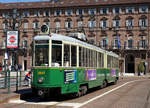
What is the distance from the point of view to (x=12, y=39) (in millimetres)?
15703

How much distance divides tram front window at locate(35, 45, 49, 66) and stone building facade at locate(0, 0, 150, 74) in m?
46.2

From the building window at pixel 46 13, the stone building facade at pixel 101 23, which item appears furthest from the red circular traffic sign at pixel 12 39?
the building window at pixel 46 13

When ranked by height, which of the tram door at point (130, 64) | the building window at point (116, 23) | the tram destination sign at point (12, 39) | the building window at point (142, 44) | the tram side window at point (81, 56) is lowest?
the tram door at point (130, 64)

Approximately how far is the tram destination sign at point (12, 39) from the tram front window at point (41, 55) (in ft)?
10.8

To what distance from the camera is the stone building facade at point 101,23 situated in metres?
59.6

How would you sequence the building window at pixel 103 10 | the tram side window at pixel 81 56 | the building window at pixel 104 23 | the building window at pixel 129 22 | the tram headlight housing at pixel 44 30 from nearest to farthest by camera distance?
1. the tram headlight housing at pixel 44 30
2. the tram side window at pixel 81 56
3. the building window at pixel 129 22
4. the building window at pixel 103 10
5. the building window at pixel 104 23

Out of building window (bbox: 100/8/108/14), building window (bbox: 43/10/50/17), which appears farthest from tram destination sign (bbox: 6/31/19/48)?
→ building window (bbox: 43/10/50/17)

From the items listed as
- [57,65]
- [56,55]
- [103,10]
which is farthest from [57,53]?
[103,10]

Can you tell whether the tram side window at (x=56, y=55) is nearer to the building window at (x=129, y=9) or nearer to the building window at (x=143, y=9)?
the building window at (x=129, y=9)

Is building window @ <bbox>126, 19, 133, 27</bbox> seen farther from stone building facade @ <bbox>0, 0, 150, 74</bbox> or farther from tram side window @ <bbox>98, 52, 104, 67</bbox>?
tram side window @ <bbox>98, 52, 104, 67</bbox>

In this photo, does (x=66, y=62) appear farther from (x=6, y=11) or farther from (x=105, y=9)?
A: (x=6, y=11)

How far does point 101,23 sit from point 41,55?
50.9 metres

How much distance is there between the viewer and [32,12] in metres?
65.7

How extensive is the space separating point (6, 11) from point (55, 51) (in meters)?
57.8
